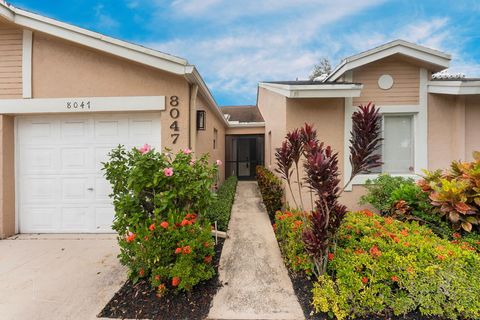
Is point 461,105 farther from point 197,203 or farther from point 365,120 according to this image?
point 197,203

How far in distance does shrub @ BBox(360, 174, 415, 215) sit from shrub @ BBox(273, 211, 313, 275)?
2.39m

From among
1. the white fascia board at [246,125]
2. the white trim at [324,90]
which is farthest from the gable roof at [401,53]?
the white fascia board at [246,125]

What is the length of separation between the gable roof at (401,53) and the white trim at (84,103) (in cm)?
498

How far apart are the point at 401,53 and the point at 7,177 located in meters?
10.3

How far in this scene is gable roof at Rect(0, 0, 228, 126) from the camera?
4.92 m

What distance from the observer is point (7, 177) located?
549 centimetres

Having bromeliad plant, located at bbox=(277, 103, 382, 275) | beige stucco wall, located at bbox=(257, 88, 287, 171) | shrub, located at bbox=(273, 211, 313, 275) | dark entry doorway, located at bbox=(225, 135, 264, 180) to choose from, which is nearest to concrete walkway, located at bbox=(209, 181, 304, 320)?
shrub, located at bbox=(273, 211, 313, 275)

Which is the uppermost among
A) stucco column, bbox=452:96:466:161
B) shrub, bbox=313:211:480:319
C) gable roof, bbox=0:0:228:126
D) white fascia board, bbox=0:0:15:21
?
white fascia board, bbox=0:0:15:21

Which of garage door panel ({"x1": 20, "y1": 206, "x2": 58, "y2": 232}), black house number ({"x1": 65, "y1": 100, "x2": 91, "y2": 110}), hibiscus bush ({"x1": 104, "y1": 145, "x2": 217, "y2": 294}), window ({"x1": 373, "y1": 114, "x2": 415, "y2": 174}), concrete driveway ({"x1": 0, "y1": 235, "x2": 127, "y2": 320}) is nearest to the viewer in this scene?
concrete driveway ({"x1": 0, "y1": 235, "x2": 127, "y2": 320})

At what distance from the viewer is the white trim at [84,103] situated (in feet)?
17.1

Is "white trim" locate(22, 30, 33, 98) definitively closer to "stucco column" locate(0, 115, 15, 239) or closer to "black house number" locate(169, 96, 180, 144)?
"stucco column" locate(0, 115, 15, 239)

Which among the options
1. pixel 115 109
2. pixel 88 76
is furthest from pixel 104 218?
pixel 88 76

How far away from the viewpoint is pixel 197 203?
3857mm

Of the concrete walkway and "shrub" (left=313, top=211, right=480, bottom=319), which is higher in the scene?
"shrub" (left=313, top=211, right=480, bottom=319)
